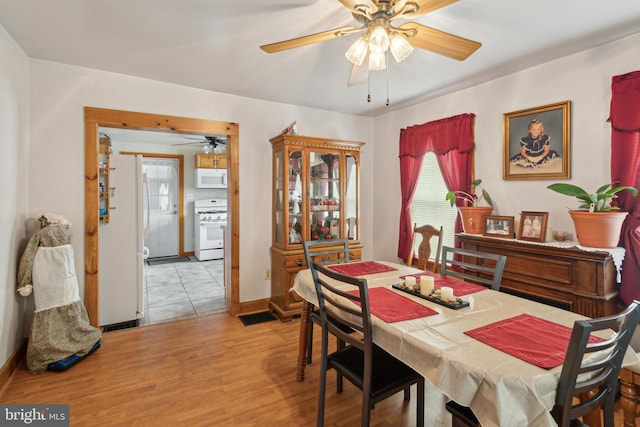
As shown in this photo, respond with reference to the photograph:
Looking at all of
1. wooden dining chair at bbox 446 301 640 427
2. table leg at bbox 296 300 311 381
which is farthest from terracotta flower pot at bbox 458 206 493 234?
wooden dining chair at bbox 446 301 640 427

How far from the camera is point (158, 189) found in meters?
6.60

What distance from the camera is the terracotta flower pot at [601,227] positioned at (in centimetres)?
205

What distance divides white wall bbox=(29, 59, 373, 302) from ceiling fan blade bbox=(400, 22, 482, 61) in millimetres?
2270

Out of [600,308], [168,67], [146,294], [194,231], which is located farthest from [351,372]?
[194,231]

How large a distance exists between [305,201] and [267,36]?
69.2 inches

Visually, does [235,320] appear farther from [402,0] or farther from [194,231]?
[194,231]

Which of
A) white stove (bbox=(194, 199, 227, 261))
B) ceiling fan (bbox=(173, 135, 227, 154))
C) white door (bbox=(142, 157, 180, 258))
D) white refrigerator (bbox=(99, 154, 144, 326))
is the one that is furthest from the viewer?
white door (bbox=(142, 157, 180, 258))

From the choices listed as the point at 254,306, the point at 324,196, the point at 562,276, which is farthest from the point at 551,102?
the point at 254,306

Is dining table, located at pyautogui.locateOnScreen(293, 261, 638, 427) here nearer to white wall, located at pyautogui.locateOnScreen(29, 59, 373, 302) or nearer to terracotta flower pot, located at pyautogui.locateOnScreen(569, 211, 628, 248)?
terracotta flower pot, located at pyautogui.locateOnScreen(569, 211, 628, 248)

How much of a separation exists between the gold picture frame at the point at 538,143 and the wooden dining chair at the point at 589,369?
5.79 ft

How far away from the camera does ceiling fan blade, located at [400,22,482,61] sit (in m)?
1.61

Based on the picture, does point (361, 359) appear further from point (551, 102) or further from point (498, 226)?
point (551, 102)

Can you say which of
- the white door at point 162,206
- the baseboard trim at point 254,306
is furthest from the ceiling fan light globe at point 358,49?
the white door at point 162,206

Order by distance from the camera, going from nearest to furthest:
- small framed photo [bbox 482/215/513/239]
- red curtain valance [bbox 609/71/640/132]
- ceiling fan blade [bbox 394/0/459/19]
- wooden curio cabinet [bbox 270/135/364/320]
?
1. ceiling fan blade [bbox 394/0/459/19]
2. red curtain valance [bbox 609/71/640/132]
3. small framed photo [bbox 482/215/513/239]
4. wooden curio cabinet [bbox 270/135/364/320]
